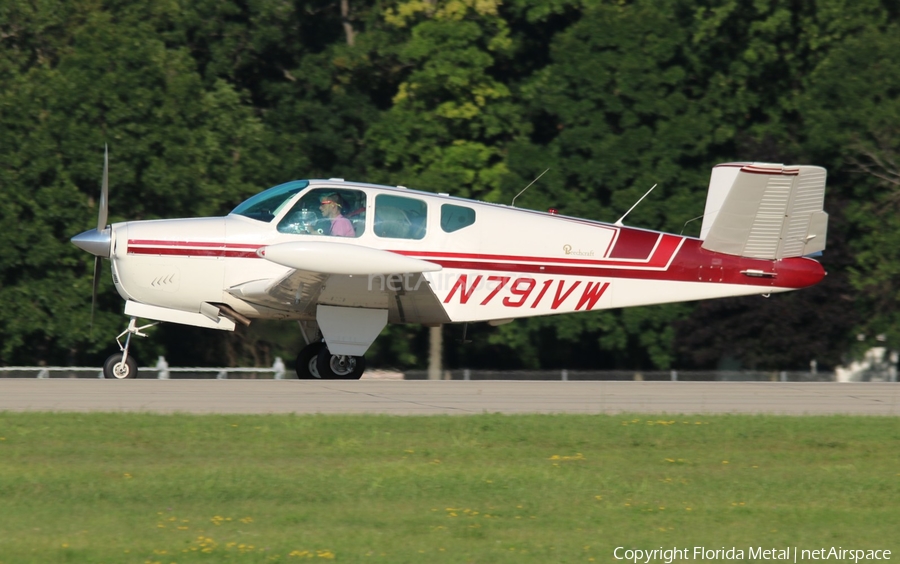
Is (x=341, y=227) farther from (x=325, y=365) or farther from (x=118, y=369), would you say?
(x=118, y=369)

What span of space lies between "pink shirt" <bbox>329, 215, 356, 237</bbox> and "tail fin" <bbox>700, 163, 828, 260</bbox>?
4.51 metres

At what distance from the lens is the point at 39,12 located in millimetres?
33312

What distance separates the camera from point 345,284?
14.0 meters

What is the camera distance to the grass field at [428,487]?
23.7ft

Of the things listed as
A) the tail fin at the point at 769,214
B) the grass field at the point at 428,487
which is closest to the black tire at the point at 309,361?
the grass field at the point at 428,487

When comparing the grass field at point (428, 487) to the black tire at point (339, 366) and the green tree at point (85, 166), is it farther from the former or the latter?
the green tree at point (85, 166)

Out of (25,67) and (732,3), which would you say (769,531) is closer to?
(732,3)

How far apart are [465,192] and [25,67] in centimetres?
1332

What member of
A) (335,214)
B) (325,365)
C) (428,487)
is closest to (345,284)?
(335,214)

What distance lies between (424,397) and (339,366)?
2377mm

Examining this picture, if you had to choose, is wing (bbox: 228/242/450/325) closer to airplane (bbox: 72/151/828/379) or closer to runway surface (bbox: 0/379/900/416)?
airplane (bbox: 72/151/828/379)

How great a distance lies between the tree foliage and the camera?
92.7ft

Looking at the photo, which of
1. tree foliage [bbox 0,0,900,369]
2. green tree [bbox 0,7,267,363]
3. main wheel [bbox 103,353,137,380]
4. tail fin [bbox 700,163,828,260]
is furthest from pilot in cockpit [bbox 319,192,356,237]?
green tree [bbox 0,7,267,363]

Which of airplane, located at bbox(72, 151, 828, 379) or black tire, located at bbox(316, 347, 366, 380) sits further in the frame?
black tire, located at bbox(316, 347, 366, 380)
